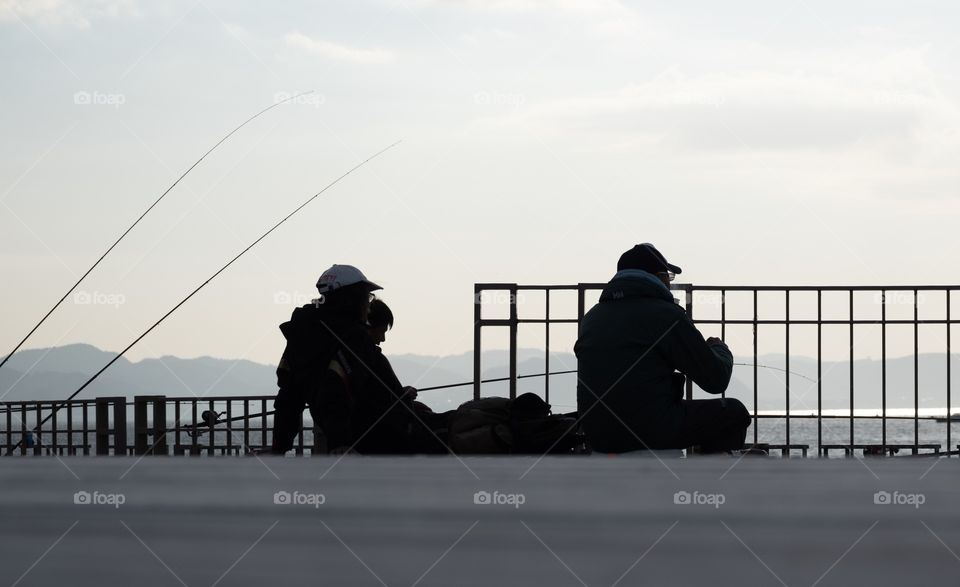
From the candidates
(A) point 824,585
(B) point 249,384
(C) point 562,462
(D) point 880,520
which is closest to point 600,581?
(A) point 824,585

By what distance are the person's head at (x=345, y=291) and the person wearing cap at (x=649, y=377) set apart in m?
0.90

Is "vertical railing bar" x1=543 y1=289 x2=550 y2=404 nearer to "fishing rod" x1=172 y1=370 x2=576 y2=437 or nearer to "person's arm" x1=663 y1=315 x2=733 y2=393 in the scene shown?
"fishing rod" x1=172 y1=370 x2=576 y2=437

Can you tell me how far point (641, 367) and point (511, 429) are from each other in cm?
68

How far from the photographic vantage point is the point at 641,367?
4.01 m

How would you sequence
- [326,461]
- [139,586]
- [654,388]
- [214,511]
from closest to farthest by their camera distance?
[139,586] < [214,511] < [326,461] < [654,388]

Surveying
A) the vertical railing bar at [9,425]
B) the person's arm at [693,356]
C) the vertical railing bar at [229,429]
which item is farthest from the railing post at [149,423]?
the person's arm at [693,356]

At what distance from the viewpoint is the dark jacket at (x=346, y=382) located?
4.27 metres

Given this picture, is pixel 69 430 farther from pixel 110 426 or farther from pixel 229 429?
pixel 229 429

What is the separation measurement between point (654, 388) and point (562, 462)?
3.70ft

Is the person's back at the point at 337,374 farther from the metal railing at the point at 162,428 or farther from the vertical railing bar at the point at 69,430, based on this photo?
the vertical railing bar at the point at 69,430

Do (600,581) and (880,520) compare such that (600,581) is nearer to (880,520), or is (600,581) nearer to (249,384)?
(880,520)

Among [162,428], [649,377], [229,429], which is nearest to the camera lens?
[649,377]

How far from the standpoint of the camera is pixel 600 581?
1.49 m

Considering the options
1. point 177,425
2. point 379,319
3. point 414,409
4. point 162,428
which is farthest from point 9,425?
point 414,409
